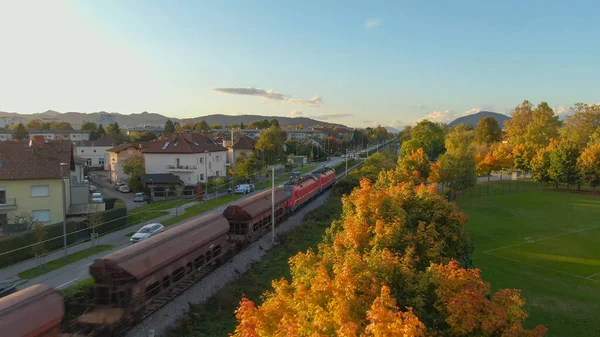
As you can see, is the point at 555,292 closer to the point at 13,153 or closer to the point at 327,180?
the point at 327,180

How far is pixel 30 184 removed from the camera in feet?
99.2

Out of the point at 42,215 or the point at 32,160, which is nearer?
the point at 42,215

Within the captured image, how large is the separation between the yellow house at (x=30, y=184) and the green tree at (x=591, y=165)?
2207 inches

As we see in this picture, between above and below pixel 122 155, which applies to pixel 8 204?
below

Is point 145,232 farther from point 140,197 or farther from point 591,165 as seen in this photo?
point 591,165

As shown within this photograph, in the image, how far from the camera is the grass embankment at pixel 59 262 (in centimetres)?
2125

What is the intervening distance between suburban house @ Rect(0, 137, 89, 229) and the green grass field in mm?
31255

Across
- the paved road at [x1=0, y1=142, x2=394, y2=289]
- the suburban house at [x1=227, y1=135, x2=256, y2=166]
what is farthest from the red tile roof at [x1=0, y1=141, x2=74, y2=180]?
the suburban house at [x1=227, y1=135, x2=256, y2=166]

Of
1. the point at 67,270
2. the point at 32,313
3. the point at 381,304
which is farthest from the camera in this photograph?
the point at 67,270

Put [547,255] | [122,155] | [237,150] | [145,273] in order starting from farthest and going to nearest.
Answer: [237,150] < [122,155] < [547,255] < [145,273]

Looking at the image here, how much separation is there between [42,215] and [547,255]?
37.0 metres

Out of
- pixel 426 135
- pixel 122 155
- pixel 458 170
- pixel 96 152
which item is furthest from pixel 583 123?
pixel 96 152

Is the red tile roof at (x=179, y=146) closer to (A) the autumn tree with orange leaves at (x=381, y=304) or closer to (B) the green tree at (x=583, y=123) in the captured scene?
(A) the autumn tree with orange leaves at (x=381, y=304)

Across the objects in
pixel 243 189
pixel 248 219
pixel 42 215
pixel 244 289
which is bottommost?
pixel 244 289
